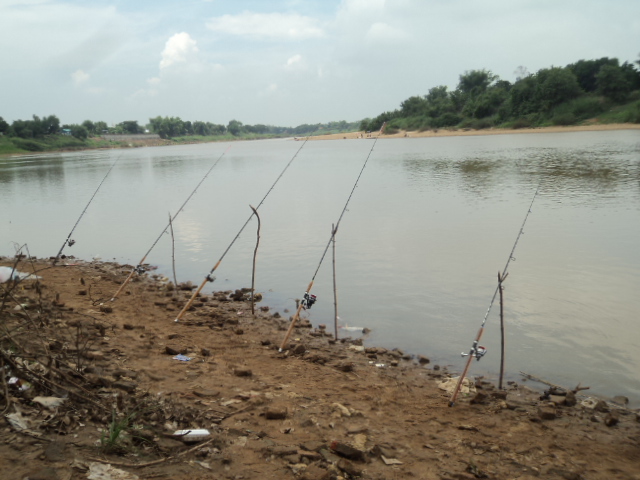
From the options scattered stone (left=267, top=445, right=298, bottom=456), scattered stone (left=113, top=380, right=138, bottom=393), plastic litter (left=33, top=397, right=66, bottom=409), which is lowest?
scattered stone (left=267, top=445, right=298, bottom=456)

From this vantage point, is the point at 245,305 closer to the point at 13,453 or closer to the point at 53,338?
the point at 53,338

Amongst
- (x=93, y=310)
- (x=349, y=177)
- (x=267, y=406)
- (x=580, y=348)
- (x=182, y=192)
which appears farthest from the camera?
(x=349, y=177)

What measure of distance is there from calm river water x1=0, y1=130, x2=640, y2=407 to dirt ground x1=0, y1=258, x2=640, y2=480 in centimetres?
103

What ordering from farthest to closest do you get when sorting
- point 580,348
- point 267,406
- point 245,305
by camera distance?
point 245,305 < point 580,348 < point 267,406

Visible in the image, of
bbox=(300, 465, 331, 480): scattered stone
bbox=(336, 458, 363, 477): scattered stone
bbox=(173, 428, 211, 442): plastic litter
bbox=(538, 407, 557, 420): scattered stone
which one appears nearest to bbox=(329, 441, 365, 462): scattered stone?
bbox=(336, 458, 363, 477): scattered stone

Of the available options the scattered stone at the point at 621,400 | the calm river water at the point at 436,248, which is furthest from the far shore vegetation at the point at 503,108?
the scattered stone at the point at 621,400

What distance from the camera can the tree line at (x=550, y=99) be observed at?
169ft

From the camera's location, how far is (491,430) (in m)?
4.34

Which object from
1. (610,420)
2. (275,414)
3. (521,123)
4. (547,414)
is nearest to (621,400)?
(610,420)

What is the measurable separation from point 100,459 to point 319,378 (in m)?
2.80

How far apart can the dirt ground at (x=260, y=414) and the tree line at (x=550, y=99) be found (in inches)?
1985

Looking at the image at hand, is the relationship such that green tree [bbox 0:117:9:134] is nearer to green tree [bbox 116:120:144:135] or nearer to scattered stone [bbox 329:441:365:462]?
green tree [bbox 116:120:144:135]

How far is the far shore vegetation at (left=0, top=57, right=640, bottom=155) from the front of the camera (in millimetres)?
51531

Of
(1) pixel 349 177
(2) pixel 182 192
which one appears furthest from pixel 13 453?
(1) pixel 349 177
